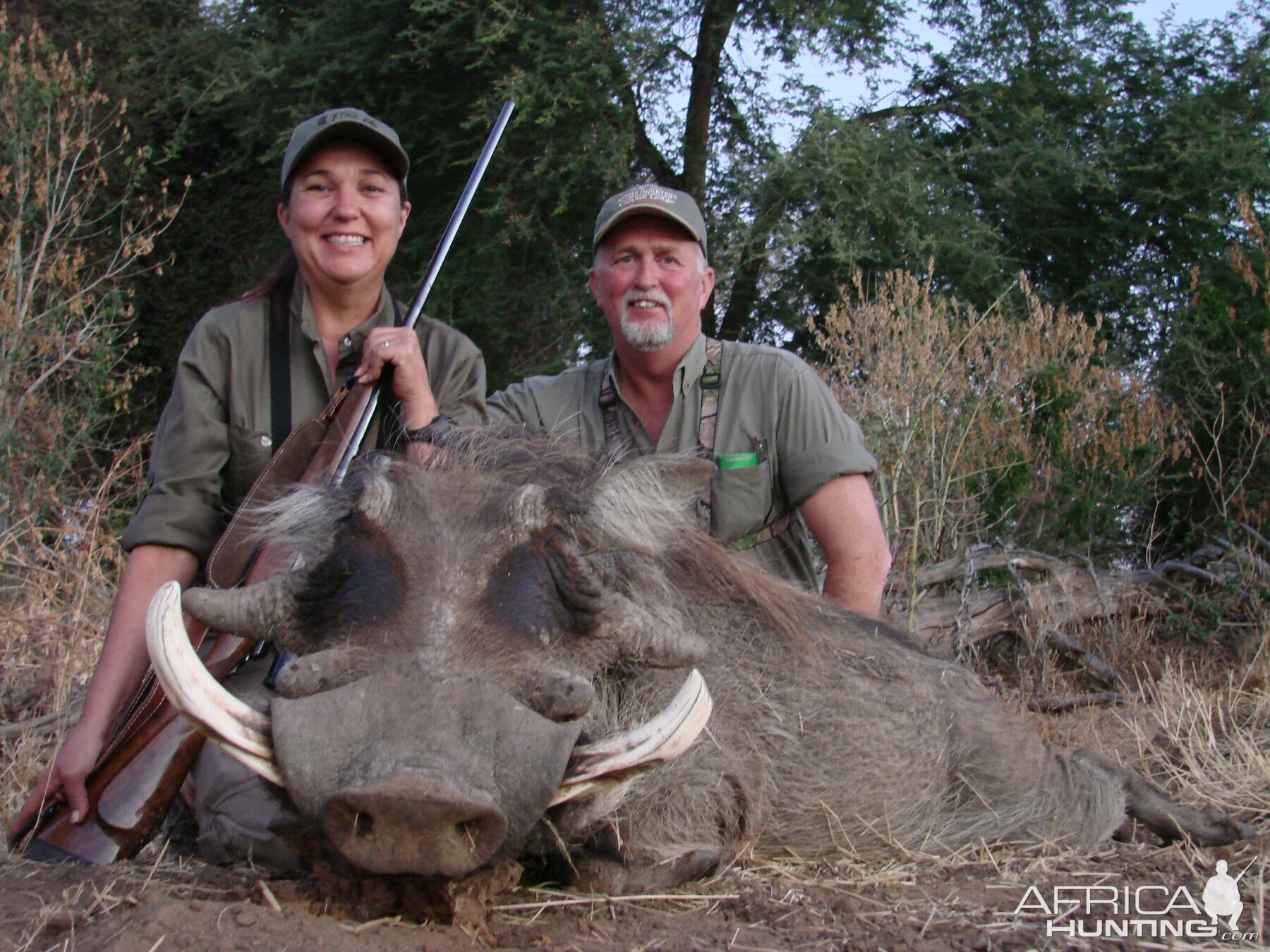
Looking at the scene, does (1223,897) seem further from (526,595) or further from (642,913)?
(526,595)

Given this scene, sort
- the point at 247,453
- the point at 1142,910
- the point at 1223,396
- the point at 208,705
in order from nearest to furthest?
1. the point at 208,705
2. the point at 1142,910
3. the point at 247,453
4. the point at 1223,396

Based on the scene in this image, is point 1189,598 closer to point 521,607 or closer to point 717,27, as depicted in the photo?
point 521,607

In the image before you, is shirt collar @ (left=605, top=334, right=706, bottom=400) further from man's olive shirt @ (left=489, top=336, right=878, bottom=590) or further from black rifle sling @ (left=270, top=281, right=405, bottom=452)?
black rifle sling @ (left=270, top=281, right=405, bottom=452)

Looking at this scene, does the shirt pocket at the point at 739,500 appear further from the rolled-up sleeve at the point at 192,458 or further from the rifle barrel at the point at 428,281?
the rolled-up sleeve at the point at 192,458

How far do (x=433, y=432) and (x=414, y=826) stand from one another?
120cm

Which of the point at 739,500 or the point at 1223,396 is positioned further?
the point at 1223,396

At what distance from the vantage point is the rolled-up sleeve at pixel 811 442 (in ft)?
11.6

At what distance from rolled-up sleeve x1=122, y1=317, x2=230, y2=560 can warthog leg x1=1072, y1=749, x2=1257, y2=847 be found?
2.47m

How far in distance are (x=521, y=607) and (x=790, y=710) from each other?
982mm

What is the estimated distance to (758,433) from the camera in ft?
12.1

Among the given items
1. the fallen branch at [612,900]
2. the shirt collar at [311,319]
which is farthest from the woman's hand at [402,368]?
the fallen branch at [612,900]

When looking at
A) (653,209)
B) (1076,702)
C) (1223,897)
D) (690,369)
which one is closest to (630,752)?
(1223,897)

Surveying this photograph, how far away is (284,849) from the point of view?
2.45 m

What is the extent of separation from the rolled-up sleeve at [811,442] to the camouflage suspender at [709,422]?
101 mm
